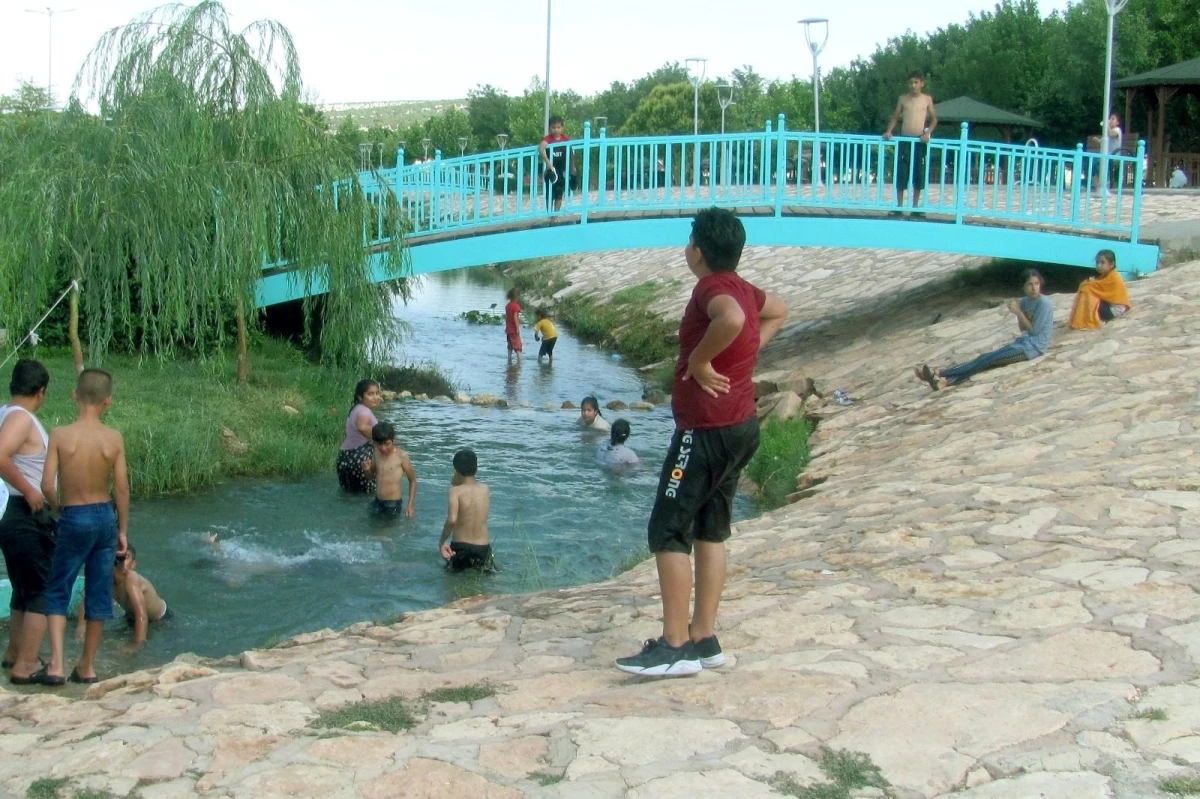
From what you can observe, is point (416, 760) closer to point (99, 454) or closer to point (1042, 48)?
point (99, 454)

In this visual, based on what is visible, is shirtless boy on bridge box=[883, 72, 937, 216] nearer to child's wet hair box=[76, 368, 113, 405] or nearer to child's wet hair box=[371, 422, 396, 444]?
child's wet hair box=[371, 422, 396, 444]

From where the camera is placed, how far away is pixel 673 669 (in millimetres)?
4969

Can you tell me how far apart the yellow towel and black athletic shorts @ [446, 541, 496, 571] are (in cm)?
712

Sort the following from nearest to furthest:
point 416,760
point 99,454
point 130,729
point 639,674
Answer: point 416,760
point 130,729
point 639,674
point 99,454

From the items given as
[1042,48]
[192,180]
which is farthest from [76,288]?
[1042,48]

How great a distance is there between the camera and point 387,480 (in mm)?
10758

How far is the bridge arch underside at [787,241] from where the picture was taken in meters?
15.8

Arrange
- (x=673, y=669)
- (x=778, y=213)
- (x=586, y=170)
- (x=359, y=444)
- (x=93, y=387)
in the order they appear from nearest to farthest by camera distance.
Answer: (x=673, y=669) → (x=93, y=387) → (x=359, y=444) → (x=586, y=170) → (x=778, y=213)

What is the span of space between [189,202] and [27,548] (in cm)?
627

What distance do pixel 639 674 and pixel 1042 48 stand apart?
43701 millimetres

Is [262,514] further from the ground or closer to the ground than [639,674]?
closer to the ground

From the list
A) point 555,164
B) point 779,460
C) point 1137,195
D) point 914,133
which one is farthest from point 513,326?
point 1137,195

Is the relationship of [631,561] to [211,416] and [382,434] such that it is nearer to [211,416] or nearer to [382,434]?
[382,434]

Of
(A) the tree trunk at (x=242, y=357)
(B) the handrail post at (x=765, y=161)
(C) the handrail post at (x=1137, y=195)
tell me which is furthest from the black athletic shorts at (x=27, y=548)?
(C) the handrail post at (x=1137, y=195)
